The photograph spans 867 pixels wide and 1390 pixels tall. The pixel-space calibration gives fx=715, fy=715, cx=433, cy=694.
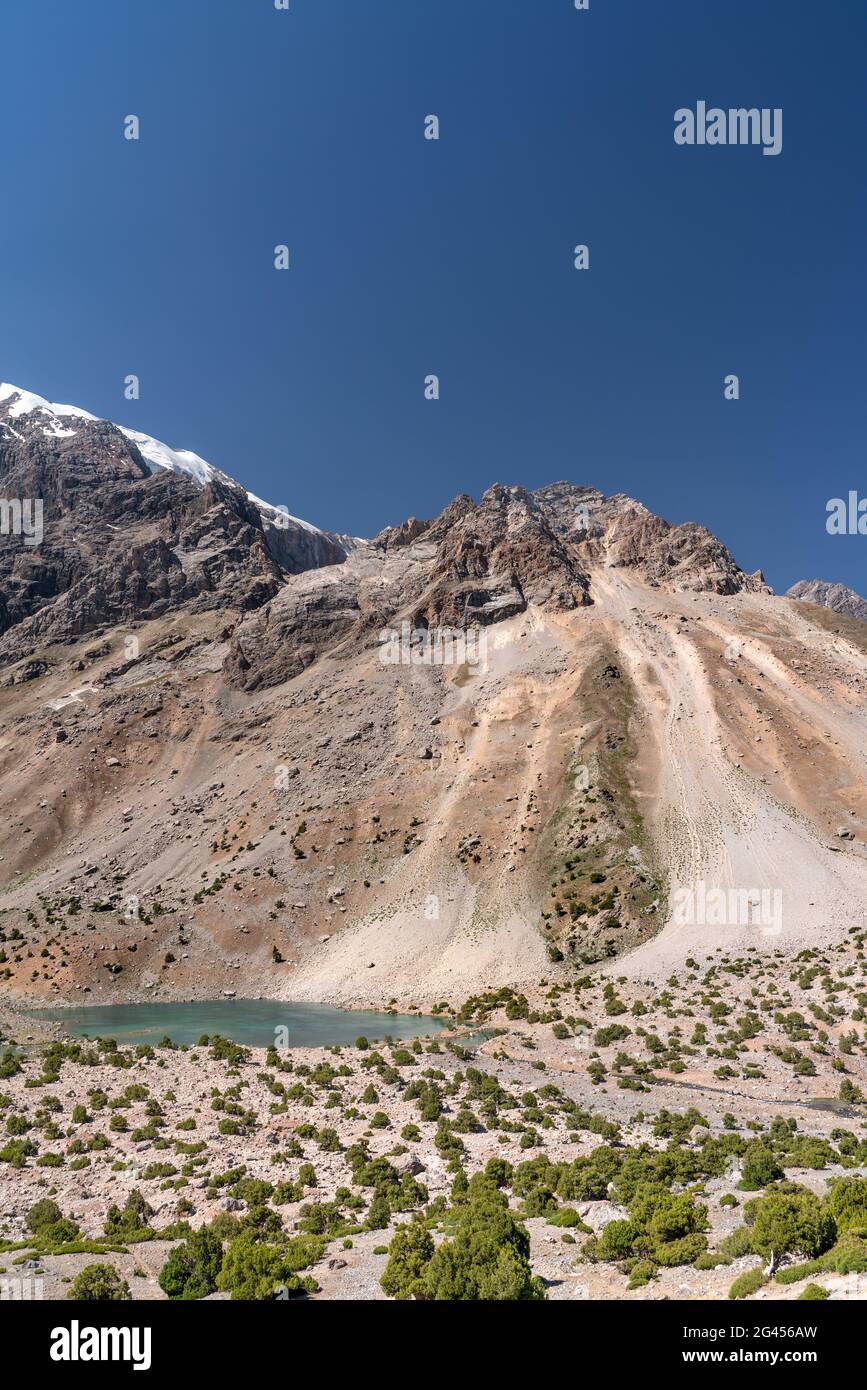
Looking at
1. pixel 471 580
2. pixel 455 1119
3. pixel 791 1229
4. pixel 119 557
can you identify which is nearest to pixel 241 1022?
pixel 455 1119

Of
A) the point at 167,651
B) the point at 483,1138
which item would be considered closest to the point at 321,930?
the point at 483,1138

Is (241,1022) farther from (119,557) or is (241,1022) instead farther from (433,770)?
(119,557)

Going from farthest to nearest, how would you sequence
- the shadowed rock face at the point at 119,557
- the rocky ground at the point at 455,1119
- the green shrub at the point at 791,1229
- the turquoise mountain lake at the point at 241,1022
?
the shadowed rock face at the point at 119,557 → the turquoise mountain lake at the point at 241,1022 → the rocky ground at the point at 455,1119 → the green shrub at the point at 791,1229

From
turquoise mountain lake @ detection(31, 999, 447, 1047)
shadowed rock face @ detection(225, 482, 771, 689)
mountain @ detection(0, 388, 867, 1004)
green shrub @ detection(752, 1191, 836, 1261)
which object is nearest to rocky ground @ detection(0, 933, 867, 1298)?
green shrub @ detection(752, 1191, 836, 1261)

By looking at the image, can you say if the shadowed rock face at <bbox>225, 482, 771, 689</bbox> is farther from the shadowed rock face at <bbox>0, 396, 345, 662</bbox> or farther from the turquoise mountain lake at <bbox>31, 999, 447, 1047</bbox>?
the turquoise mountain lake at <bbox>31, 999, 447, 1047</bbox>

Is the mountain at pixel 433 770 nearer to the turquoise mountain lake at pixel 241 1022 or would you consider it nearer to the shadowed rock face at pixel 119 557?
the shadowed rock face at pixel 119 557

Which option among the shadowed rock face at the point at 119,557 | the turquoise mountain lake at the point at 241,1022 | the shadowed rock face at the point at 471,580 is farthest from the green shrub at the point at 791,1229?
the shadowed rock face at the point at 119,557
